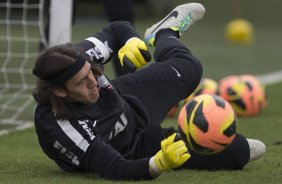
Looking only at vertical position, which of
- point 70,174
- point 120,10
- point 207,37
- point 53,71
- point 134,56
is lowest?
point 207,37

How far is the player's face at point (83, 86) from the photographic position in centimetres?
400

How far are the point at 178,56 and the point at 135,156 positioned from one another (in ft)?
2.10

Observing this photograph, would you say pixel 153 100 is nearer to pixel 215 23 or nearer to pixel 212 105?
pixel 212 105

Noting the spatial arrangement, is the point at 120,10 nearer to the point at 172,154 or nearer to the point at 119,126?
the point at 119,126

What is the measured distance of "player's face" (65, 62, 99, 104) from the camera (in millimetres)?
4004

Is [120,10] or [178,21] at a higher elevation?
[178,21]

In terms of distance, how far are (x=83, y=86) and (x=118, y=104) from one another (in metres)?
0.31

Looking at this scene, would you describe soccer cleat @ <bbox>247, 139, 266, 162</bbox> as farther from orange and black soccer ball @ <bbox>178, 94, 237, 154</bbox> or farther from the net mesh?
the net mesh

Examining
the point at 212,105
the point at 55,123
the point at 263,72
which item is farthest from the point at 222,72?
the point at 55,123

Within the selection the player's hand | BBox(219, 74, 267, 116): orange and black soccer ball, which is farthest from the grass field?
the player's hand

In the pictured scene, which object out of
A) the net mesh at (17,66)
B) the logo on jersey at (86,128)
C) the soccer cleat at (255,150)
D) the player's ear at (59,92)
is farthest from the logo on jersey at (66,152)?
the net mesh at (17,66)

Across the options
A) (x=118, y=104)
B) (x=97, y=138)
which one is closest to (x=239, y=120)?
(x=118, y=104)

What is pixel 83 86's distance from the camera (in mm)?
4016

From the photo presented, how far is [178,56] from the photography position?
465cm
